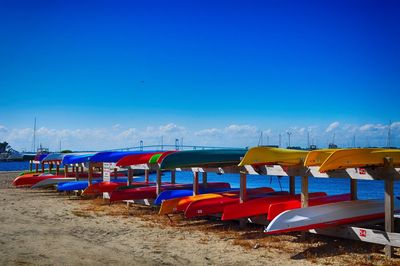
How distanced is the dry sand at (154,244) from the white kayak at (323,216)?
0.38 meters

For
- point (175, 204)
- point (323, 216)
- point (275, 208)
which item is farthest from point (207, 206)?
point (323, 216)

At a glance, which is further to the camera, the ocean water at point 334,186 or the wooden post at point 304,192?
the ocean water at point 334,186

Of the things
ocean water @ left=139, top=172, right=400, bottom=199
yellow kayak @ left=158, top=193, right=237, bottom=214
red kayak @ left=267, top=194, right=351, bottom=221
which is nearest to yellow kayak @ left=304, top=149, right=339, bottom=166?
red kayak @ left=267, top=194, right=351, bottom=221

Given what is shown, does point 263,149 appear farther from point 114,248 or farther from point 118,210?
point 118,210

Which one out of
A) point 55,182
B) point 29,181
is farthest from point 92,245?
point 29,181

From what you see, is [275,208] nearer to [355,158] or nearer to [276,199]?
[276,199]

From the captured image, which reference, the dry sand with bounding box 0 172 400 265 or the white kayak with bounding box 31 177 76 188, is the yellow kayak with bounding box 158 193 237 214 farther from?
the white kayak with bounding box 31 177 76 188

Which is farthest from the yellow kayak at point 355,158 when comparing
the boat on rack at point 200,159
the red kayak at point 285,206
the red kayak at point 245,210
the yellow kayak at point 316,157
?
the boat on rack at point 200,159

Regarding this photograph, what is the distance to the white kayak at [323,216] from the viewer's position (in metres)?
7.20

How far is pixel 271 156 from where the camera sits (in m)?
8.56

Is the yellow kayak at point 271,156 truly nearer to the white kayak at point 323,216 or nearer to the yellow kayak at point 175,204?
the white kayak at point 323,216

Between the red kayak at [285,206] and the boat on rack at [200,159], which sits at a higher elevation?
the boat on rack at [200,159]

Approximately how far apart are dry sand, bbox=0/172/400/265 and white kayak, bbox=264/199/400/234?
381mm

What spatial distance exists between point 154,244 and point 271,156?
9.16 feet
